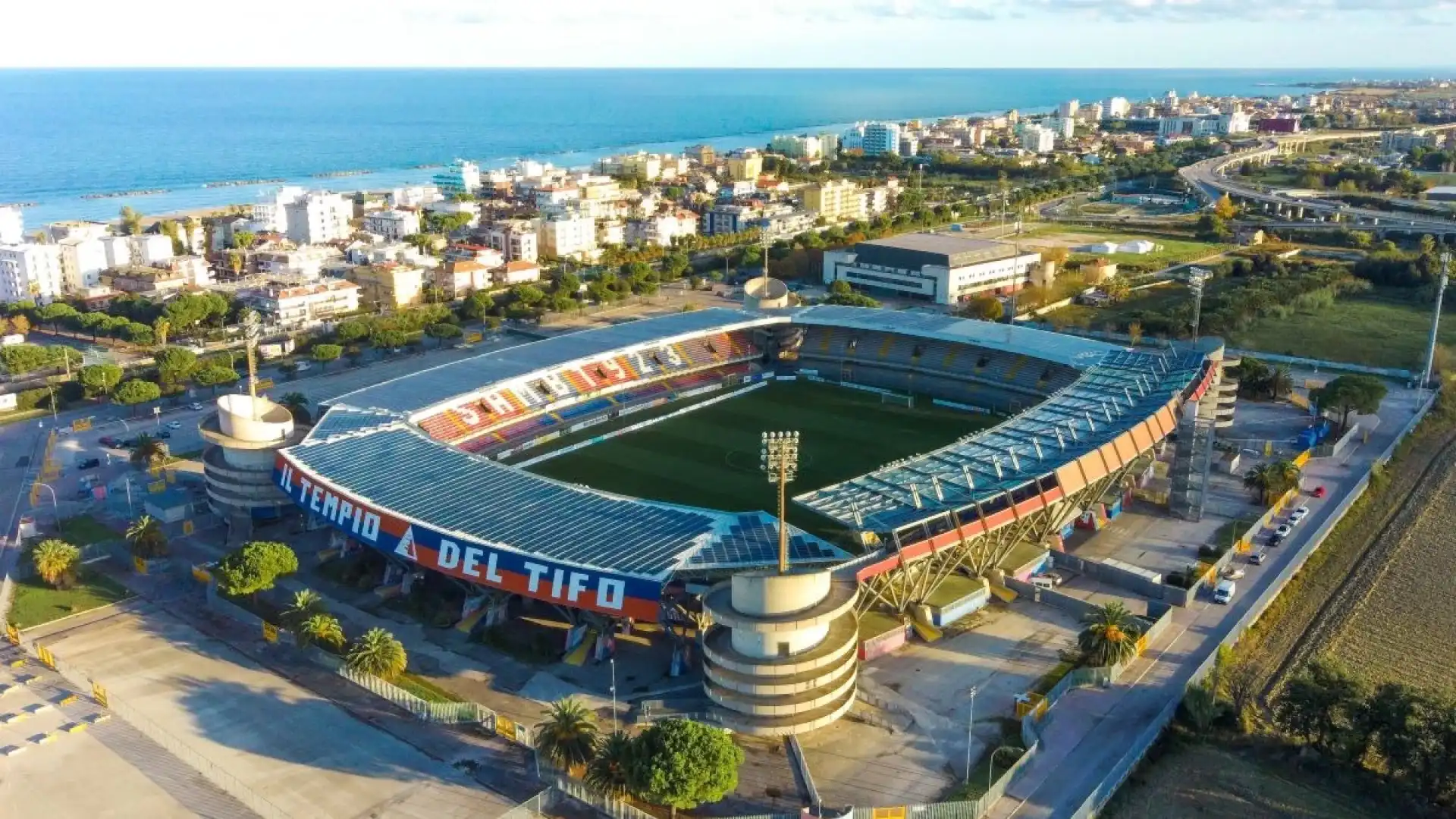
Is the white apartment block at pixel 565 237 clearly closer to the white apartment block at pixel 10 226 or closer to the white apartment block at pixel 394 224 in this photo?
the white apartment block at pixel 394 224

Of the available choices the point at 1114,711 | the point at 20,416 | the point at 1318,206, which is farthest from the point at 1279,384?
the point at 1318,206

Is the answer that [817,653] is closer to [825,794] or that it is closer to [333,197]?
[825,794]

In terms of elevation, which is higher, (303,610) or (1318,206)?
(1318,206)

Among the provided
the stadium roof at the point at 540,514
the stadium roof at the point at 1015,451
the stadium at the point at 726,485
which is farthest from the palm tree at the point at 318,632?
the stadium roof at the point at 1015,451

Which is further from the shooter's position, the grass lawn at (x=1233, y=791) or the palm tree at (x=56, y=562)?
the palm tree at (x=56, y=562)

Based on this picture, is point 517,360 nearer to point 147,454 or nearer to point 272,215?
point 147,454
